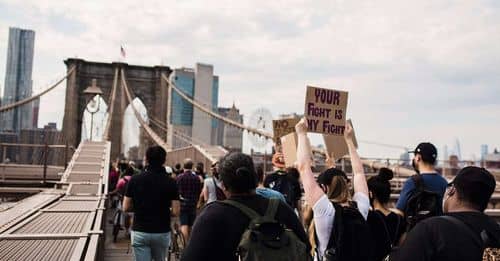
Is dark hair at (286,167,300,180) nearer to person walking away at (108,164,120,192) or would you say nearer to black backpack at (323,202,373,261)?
black backpack at (323,202,373,261)

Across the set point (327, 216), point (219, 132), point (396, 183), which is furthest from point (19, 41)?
point (327, 216)

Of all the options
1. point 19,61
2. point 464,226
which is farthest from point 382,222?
point 19,61

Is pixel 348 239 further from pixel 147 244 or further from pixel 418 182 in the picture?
pixel 147 244

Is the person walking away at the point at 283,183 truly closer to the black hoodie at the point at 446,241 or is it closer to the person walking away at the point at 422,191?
the person walking away at the point at 422,191

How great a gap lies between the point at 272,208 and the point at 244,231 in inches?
7.2

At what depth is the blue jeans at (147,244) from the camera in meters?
4.27

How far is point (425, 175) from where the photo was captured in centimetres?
390

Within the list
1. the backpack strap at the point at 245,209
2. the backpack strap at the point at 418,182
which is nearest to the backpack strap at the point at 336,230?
the backpack strap at the point at 245,209

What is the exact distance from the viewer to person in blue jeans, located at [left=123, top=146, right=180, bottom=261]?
4.29 meters

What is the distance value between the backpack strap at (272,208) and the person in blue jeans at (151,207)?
2.04 m

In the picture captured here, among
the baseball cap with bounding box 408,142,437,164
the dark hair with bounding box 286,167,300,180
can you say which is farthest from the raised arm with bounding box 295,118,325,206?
the dark hair with bounding box 286,167,300,180

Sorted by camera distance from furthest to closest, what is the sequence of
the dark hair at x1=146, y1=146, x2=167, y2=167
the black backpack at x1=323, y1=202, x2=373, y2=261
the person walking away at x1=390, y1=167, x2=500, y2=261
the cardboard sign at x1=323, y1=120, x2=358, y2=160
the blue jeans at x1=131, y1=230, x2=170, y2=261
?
1. the cardboard sign at x1=323, y1=120, x2=358, y2=160
2. the dark hair at x1=146, y1=146, x2=167, y2=167
3. the blue jeans at x1=131, y1=230, x2=170, y2=261
4. the black backpack at x1=323, y1=202, x2=373, y2=261
5. the person walking away at x1=390, y1=167, x2=500, y2=261

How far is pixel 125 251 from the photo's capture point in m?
7.91

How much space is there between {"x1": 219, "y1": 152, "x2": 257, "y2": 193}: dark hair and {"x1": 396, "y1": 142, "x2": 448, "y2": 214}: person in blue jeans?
1.59 meters
